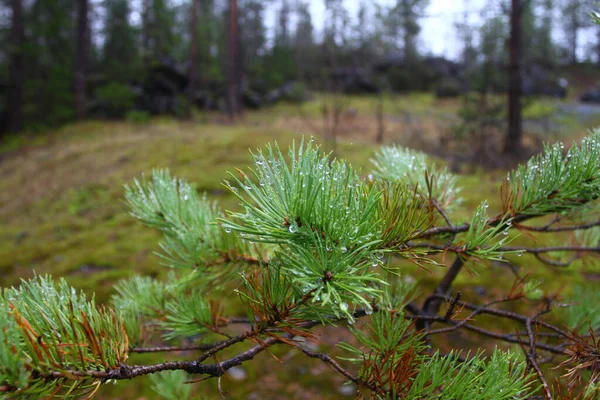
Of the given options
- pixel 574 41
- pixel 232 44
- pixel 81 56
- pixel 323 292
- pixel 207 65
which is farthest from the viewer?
pixel 574 41

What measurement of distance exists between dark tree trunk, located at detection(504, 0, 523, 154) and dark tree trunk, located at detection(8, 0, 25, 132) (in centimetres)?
1428

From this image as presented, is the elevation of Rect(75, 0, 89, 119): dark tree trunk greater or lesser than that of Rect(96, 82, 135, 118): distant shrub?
greater

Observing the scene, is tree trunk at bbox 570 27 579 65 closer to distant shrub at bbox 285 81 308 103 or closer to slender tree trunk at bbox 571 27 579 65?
slender tree trunk at bbox 571 27 579 65

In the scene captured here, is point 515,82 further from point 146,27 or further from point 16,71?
point 146,27

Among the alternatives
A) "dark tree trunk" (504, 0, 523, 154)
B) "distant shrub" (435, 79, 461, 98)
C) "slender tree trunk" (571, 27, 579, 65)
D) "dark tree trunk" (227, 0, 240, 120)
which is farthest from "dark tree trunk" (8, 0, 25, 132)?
"slender tree trunk" (571, 27, 579, 65)

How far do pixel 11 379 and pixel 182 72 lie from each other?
19608 mm

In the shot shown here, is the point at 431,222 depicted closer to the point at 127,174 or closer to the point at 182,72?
the point at 127,174

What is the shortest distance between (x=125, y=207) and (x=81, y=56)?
1132 cm

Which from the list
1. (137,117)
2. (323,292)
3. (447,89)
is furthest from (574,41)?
(323,292)

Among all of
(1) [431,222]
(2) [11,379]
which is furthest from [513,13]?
(2) [11,379]

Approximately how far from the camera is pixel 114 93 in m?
15.4

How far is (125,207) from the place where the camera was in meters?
6.46

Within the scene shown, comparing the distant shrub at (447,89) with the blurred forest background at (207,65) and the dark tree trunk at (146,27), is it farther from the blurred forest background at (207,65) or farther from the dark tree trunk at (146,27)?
the dark tree trunk at (146,27)

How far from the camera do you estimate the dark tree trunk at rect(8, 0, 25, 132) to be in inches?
551
